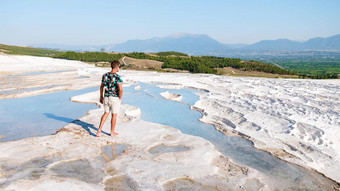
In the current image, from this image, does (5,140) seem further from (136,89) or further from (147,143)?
(136,89)

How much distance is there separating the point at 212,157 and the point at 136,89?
412 inches

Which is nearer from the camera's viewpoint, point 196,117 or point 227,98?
point 196,117

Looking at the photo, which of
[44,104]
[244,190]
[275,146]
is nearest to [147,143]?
[244,190]

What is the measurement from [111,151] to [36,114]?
4.67 meters

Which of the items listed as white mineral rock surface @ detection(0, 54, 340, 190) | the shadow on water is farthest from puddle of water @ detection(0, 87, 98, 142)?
white mineral rock surface @ detection(0, 54, 340, 190)

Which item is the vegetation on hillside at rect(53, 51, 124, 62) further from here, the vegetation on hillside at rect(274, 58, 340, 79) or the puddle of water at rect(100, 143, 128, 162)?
the puddle of water at rect(100, 143, 128, 162)

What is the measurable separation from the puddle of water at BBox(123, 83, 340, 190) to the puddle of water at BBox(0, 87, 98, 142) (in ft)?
8.23

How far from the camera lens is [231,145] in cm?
649

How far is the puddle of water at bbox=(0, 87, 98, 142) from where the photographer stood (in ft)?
23.3

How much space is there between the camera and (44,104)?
1072 centimetres

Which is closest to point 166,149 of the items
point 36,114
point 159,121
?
point 159,121

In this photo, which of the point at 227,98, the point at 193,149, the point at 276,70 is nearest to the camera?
the point at 193,149

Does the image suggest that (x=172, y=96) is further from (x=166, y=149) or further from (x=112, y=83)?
(x=166, y=149)

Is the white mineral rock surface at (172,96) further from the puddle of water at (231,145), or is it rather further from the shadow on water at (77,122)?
the shadow on water at (77,122)
